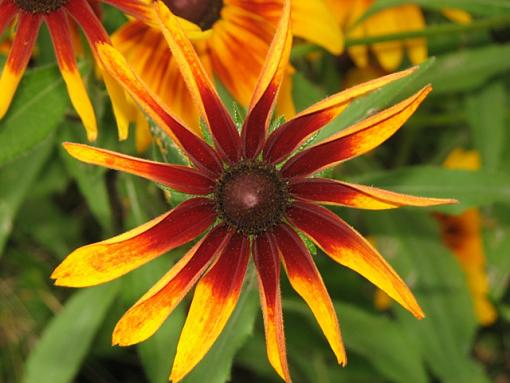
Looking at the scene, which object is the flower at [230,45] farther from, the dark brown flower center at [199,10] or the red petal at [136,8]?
the red petal at [136,8]

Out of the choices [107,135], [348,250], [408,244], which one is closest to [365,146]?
[348,250]

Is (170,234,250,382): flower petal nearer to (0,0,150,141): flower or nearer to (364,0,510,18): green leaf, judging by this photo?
(0,0,150,141): flower

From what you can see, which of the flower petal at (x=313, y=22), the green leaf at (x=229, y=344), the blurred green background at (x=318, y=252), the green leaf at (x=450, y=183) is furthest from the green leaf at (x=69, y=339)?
the flower petal at (x=313, y=22)

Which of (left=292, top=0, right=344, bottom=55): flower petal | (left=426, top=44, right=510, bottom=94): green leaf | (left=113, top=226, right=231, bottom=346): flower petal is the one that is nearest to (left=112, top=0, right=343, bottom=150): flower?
(left=292, top=0, right=344, bottom=55): flower petal

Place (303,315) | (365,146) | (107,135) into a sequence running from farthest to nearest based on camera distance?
(303,315) < (107,135) < (365,146)

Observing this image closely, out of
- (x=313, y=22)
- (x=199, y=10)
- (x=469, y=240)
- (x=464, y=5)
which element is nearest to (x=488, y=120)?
(x=469, y=240)

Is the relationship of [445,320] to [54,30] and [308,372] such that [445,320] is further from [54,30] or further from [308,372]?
[54,30]
